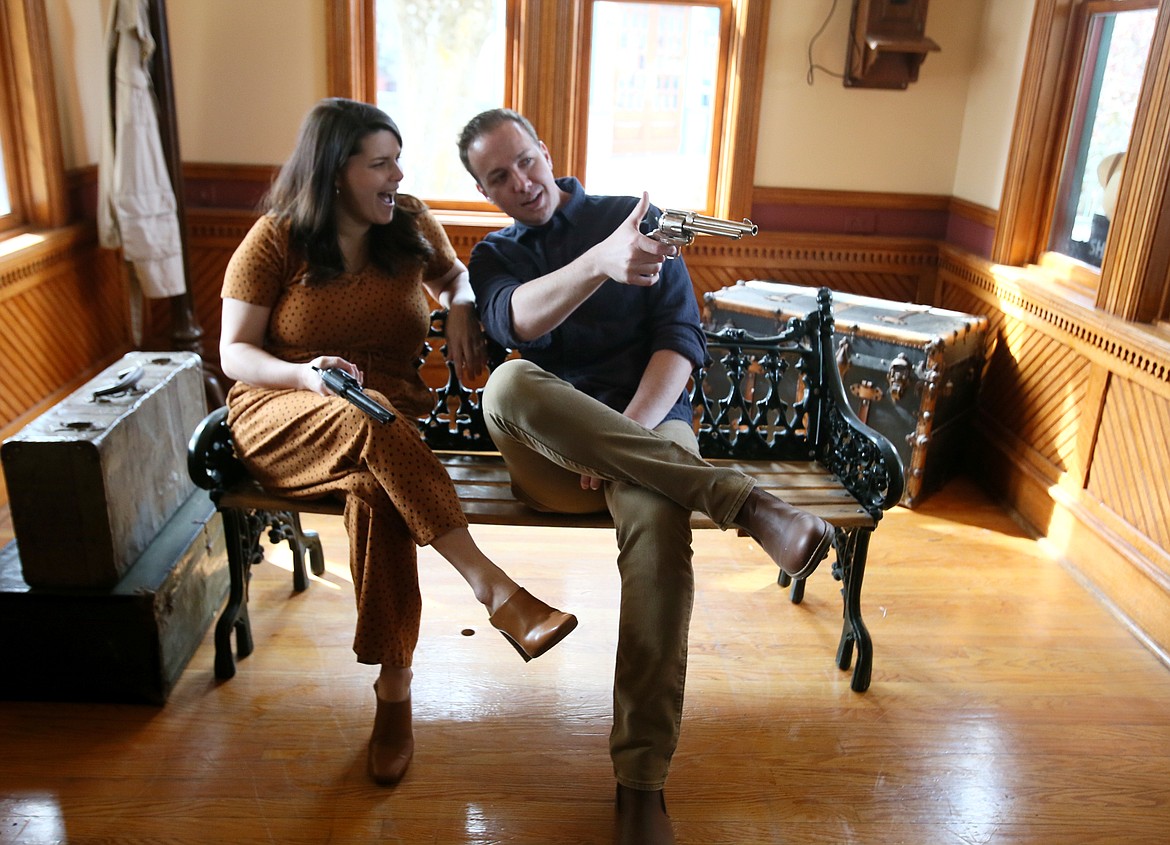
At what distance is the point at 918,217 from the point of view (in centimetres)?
394

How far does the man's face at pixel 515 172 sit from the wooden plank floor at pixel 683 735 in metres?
1.05

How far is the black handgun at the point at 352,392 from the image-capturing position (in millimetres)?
1783

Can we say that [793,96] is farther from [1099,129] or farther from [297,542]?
[297,542]

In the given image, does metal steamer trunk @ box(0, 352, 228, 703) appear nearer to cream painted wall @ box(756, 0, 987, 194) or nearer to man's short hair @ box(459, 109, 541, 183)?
man's short hair @ box(459, 109, 541, 183)

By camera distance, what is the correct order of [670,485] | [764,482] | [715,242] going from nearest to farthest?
[670,485] → [764,482] → [715,242]

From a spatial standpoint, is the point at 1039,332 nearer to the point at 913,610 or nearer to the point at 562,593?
the point at 913,610

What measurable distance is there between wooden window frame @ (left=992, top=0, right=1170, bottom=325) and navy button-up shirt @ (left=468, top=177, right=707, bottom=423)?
4.51ft

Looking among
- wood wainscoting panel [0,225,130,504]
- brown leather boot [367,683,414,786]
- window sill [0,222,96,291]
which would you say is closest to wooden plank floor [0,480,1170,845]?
brown leather boot [367,683,414,786]

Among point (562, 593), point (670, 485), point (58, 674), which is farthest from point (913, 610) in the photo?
point (58, 674)

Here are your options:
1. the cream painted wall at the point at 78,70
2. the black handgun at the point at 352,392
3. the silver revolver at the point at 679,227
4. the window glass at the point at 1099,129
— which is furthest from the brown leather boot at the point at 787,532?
the cream painted wall at the point at 78,70

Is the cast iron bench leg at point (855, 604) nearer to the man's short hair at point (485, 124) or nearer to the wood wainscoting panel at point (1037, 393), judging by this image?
the wood wainscoting panel at point (1037, 393)

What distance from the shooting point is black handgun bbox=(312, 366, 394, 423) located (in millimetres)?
1783

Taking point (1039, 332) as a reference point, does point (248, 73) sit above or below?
above

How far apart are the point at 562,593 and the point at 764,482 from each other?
26.1 inches
